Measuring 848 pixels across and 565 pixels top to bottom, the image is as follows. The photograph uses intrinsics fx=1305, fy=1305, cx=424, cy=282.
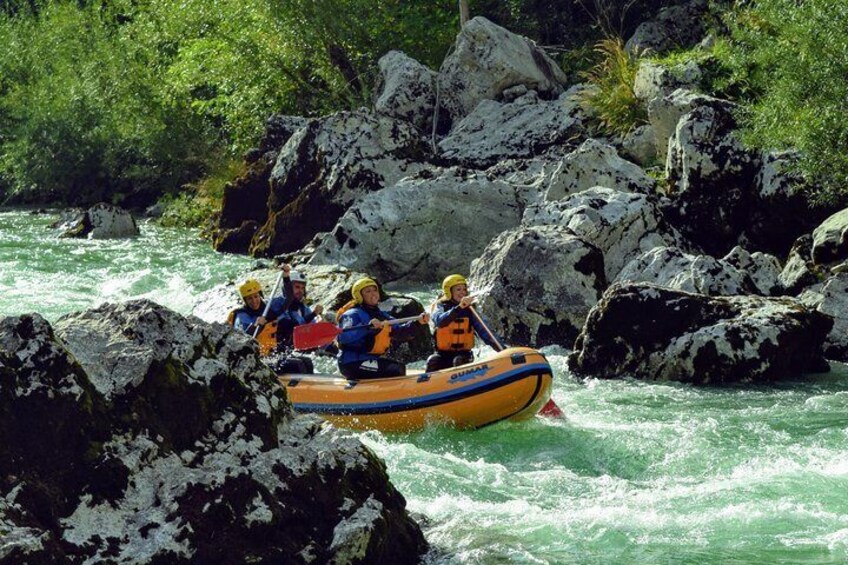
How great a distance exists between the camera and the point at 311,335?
11.3m

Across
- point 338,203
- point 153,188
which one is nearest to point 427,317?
point 338,203

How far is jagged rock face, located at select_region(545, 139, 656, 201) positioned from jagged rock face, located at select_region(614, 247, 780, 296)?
270 centimetres

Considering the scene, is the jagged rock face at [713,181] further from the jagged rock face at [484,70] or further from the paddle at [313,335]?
the jagged rock face at [484,70]

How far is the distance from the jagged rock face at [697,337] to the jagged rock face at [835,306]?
37 cm

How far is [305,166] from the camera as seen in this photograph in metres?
19.9

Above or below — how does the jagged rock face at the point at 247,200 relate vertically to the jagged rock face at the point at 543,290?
above

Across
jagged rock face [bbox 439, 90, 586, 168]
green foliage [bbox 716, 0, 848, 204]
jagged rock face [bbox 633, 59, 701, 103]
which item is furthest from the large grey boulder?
green foliage [bbox 716, 0, 848, 204]

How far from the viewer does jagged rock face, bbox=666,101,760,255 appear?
15.3m

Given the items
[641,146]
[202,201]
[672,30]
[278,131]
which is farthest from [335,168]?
[672,30]

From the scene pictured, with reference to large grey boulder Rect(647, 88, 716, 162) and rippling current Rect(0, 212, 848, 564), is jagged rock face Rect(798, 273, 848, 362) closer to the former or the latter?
rippling current Rect(0, 212, 848, 564)

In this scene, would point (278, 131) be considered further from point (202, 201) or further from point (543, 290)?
point (543, 290)

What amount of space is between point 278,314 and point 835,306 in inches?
205

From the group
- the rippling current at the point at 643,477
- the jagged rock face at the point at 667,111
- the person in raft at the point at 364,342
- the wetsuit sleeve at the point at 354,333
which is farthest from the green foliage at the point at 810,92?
the wetsuit sleeve at the point at 354,333

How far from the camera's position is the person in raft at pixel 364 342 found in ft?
34.7
